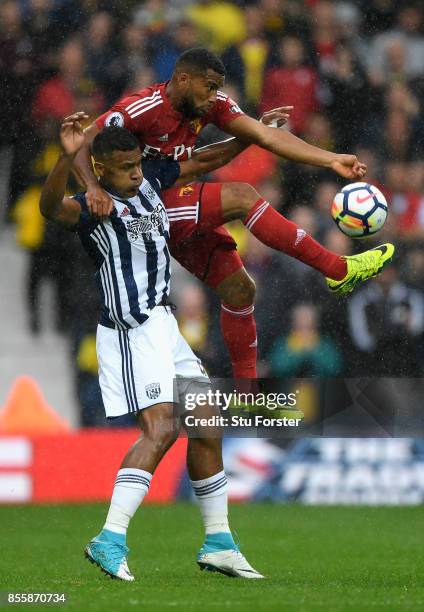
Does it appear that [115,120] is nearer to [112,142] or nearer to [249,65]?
[112,142]

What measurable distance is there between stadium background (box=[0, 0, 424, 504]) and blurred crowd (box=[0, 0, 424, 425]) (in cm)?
1

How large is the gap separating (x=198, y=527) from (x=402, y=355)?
2447 mm

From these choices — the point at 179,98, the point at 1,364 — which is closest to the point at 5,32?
the point at 1,364

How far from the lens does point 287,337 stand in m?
10.6

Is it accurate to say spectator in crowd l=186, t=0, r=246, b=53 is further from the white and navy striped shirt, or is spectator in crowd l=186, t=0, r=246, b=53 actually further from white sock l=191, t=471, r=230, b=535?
white sock l=191, t=471, r=230, b=535

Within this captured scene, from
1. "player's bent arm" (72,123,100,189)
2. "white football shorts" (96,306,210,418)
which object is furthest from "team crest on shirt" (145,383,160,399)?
"player's bent arm" (72,123,100,189)

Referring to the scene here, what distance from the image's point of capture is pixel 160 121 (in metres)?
6.79

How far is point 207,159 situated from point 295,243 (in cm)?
66

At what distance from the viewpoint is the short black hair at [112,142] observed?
627cm

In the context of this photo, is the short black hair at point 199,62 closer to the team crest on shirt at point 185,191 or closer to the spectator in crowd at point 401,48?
the team crest on shirt at point 185,191

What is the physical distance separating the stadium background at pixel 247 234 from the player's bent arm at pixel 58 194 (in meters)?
4.31

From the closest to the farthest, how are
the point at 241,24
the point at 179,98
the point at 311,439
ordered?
the point at 179,98, the point at 311,439, the point at 241,24

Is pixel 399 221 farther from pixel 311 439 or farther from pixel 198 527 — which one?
pixel 198 527

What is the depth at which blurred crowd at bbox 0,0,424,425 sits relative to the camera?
1065 cm
